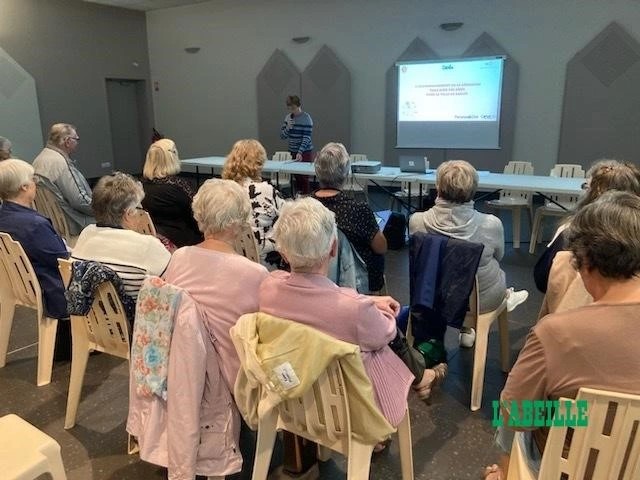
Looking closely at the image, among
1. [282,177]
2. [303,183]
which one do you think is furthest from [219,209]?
[282,177]

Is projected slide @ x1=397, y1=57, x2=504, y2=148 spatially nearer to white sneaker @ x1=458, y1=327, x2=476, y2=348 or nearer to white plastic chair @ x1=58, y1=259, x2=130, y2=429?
white sneaker @ x1=458, y1=327, x2=476, y2=348

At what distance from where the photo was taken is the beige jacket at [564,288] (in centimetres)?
167

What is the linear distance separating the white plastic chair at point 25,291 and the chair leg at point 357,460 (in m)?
1.79

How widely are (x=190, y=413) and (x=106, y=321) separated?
26.3 inches

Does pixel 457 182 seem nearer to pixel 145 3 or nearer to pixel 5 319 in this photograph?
pixel 5 319

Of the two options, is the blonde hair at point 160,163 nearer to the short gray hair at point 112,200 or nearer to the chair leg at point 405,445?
the short gray hair at point 112,200

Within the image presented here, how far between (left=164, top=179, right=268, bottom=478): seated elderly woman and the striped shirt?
5.21m

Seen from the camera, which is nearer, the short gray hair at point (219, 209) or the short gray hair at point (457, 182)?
the short gray hair at point (219, 209)

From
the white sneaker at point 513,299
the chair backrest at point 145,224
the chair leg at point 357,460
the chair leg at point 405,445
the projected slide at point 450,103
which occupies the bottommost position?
the chair leg at point 405,445

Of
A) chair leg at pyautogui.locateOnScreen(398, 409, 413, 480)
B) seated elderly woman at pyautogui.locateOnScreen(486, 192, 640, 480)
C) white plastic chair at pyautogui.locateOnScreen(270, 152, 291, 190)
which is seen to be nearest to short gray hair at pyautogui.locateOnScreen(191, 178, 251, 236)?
chair leg at pyautogui.locateOnScreen(398, 409, 413, 480)

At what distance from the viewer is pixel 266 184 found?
307 cm

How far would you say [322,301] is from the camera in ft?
4.66

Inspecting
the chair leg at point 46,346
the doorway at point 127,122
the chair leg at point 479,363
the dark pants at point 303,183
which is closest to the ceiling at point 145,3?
the doorway at point 127,122

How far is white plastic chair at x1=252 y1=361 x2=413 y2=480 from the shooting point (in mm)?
1399
